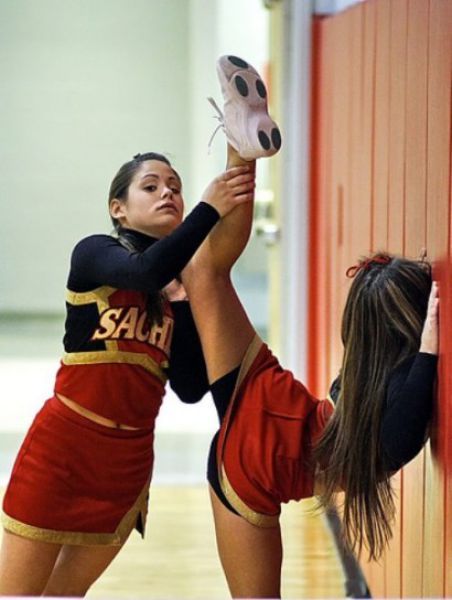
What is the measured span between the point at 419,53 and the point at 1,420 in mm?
3068

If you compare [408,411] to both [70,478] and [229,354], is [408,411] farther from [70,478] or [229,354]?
[70,478]

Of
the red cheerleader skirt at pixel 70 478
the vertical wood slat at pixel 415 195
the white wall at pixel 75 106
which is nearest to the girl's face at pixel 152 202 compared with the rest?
the red cheerleader skirt at pixel 70 478

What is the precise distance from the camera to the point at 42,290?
501 centimetres

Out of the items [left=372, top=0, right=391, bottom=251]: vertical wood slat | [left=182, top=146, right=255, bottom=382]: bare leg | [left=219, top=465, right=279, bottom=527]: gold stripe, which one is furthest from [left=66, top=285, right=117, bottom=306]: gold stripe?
[left=372, top=0, right=391, bottom=251]: vertical wood slat

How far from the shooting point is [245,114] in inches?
88.4

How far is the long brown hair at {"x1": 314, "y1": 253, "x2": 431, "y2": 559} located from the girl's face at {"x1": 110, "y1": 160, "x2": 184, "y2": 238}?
1.20ft

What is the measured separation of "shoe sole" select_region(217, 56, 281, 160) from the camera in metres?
2.23

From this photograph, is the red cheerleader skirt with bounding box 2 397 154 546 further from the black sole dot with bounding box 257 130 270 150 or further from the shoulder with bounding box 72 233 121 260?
Result: the black sole dot with bounding box 257 130 270 150

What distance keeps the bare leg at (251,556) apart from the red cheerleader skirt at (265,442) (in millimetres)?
20

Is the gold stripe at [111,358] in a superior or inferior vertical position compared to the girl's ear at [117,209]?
inferior

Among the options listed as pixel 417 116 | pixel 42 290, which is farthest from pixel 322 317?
pixel 417 116

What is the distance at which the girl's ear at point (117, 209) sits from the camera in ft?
8.25

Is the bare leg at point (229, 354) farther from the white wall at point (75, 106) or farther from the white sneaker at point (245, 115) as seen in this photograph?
the white wall at point (75, 106)

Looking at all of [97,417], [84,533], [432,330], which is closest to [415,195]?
[432,330]
